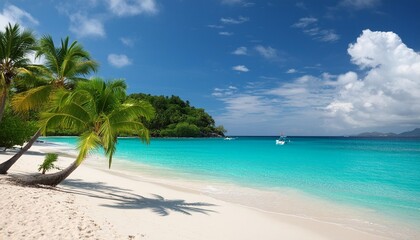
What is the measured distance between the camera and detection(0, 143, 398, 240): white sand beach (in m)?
5.34

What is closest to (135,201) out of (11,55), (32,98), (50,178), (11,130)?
(50,178)

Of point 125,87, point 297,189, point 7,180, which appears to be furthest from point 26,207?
point 297,189

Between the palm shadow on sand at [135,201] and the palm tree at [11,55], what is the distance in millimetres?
3780

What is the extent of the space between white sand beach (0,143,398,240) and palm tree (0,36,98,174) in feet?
9.07

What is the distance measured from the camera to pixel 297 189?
14.0m

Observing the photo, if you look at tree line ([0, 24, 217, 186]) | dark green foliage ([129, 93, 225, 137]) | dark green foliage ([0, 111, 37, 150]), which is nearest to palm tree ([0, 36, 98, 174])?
tree line ([0, 24, 217, 186])

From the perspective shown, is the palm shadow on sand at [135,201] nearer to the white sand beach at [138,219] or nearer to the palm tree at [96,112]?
the white sand beach at [138,219]

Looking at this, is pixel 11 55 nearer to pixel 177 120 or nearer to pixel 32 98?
pixel 32 98

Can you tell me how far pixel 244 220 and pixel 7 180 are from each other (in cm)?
701

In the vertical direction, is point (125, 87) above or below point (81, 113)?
above

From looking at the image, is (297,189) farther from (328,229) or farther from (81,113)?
(81,113)

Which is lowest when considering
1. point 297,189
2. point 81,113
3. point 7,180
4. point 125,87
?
point 297,189

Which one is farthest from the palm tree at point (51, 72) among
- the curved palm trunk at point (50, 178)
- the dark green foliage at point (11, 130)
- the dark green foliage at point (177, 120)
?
the dark green foliage at point (177, 120)

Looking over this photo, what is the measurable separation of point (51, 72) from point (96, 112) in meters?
4.06
